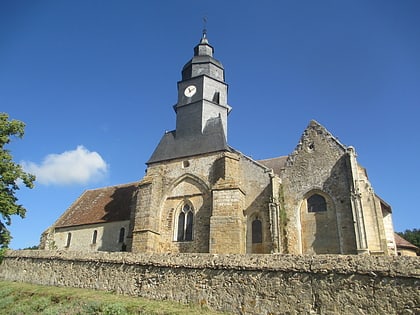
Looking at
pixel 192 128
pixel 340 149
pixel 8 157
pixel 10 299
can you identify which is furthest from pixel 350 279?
pixel 8 157

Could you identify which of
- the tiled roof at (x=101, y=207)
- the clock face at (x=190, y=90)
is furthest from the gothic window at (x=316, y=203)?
the tiled roof at (x=101, y=207)

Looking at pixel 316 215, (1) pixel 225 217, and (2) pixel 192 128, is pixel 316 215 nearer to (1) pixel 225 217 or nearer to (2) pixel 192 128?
(1) pixel 225 217

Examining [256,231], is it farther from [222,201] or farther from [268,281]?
[268,281]

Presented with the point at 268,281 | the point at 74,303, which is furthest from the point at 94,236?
the point at 268,281

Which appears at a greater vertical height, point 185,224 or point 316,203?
point 316,203

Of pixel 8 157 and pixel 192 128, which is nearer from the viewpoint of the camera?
pixel 8 157

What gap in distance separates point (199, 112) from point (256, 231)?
965cm

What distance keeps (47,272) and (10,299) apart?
228 cm

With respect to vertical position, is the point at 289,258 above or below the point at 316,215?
below

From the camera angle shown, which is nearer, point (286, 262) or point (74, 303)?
point (286, 262)

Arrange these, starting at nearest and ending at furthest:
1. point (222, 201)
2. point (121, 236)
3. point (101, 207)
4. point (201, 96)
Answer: point (222, 201) < point (121, 236) < point (201, 96) < point (101, 207)

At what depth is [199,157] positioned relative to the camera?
21547 mm

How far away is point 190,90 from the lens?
2508 cm

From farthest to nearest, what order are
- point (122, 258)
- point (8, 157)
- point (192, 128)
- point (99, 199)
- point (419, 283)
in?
point (99, 199), point (192, 128), point (8, 157), point (122, 258), point (419, 283)
